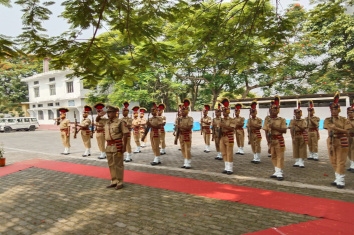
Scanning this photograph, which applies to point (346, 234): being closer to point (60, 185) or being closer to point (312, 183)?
point (312, 183)

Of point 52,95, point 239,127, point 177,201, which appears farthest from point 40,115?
point 177,201

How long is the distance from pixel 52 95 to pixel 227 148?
119 feet

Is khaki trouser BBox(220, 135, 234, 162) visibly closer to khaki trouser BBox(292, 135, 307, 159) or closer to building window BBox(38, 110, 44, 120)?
khaki trouser BBox(292, 135, 307, 159)

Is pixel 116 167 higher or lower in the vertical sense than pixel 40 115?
lower

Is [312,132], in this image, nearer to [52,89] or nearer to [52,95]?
[52,95]

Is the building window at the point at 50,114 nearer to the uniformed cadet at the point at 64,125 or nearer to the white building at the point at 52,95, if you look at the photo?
the white building at the point at 52,95

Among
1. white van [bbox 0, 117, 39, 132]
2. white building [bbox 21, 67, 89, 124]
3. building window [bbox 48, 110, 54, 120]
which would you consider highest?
white building [bbox 21, 67, 89, 124]

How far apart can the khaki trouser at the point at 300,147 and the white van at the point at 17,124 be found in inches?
1269

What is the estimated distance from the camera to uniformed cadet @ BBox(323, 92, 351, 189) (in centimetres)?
615

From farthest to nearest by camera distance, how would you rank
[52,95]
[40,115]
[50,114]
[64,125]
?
1. [40,115]
2. [50,114]
3. [52,95]
4. [64,125]

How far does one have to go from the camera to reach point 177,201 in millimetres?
5453

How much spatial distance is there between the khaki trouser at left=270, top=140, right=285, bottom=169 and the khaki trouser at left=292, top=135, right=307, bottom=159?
5.87 ft

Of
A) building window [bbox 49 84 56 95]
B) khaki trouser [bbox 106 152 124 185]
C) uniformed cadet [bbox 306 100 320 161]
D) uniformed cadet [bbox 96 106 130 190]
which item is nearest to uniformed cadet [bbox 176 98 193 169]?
uniformed cadet [bbox 96 106 130 190]

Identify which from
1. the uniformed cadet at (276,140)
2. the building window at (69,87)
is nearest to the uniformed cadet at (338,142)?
the uniformed cadet at (276,140)
